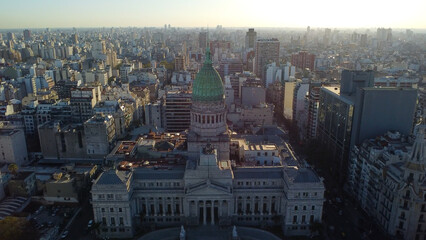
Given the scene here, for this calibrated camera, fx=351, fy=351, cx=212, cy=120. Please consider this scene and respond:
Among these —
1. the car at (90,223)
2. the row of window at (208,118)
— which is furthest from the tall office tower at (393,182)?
the car at (90,223)

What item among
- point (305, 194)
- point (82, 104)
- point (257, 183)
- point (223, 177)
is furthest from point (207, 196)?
point (82, 104)

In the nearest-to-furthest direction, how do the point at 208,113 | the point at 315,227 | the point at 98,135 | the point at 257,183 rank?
the point at 315,227, the point at 257,183, the point at 208,113, the point at 98,135

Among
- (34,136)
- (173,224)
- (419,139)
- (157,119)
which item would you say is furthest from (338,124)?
(34,136)

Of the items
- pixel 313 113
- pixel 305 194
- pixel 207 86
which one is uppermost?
pixel 207 86

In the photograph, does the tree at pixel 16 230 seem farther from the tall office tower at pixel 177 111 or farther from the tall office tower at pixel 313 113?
the tall office tower at pixel 313 113

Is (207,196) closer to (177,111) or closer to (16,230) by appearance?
(16,230)
